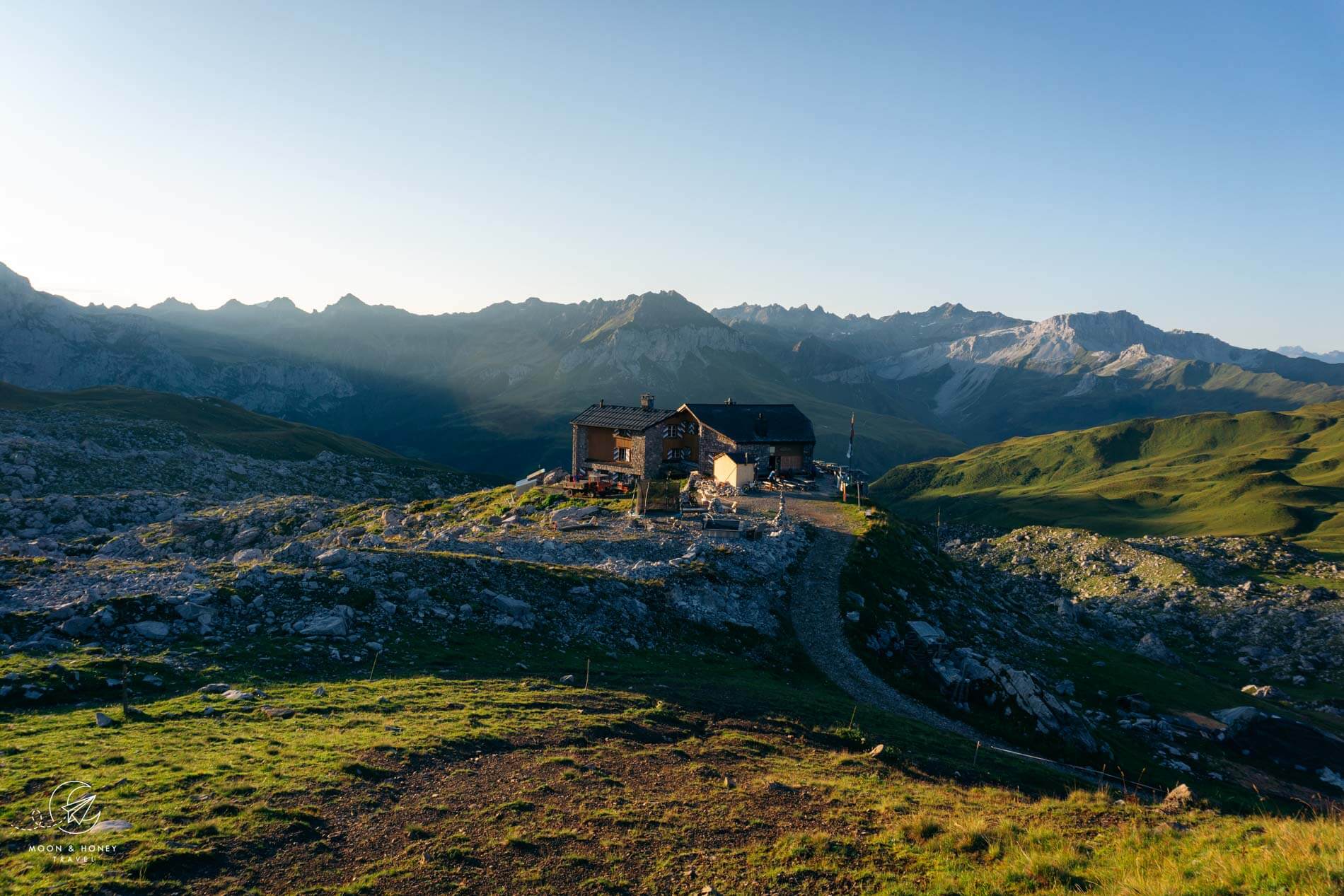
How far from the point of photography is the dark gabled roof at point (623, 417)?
6850 centimetres

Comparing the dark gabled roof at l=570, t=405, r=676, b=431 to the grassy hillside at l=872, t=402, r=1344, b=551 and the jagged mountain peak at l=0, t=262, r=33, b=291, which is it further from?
the jagged mountain peak at l=0, t=262, r=33, b=291

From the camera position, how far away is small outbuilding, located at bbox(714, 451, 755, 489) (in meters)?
63.1

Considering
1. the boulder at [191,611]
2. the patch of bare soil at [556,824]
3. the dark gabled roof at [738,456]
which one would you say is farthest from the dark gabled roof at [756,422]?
the patch of bare soil at [556,824]

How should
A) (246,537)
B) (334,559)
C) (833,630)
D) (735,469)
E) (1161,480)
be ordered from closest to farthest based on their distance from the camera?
(334,559), (833,630), (246,537), (735,469), (1161,480)

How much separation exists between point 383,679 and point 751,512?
114 feet

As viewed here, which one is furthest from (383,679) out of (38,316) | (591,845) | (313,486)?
(38,316)

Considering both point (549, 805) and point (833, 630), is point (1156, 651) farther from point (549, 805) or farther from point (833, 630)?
point (549, 805)

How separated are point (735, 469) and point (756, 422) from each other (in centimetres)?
814

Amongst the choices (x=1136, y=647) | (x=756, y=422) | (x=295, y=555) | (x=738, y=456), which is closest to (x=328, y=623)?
(x=295, y=555)

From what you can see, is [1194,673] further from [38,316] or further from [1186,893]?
[38,316]

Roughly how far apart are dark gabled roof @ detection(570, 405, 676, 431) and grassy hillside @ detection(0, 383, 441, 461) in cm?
5465

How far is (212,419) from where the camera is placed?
11556 cm

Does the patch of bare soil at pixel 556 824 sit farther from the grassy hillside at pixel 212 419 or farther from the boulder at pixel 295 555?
the grassy hillside at pixel 212 419

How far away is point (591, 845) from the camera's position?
45.2 ft
